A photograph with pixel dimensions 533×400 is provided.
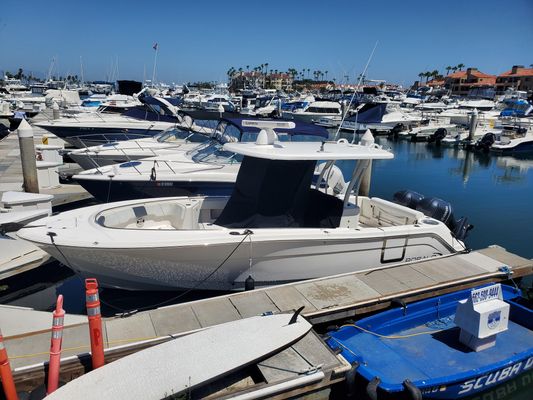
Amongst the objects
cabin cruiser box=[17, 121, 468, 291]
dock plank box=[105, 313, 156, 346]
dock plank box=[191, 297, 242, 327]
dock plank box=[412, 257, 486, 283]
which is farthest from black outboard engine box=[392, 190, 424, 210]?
dock plank box=[105, 313, 156, 346]

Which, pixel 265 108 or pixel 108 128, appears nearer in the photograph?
pixel 108 128

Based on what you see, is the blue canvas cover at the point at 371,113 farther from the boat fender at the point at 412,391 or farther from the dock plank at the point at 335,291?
the boat fender at the point at 412,391

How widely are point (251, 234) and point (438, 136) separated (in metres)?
31.8

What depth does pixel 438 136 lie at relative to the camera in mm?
34031

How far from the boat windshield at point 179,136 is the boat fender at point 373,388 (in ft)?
31.1

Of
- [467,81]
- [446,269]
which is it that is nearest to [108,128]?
[446,269]

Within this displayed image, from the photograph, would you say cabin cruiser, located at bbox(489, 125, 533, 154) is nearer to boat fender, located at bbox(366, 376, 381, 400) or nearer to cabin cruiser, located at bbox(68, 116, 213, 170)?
cabin cruiser, located at bbox(68, 116, 213, 170)

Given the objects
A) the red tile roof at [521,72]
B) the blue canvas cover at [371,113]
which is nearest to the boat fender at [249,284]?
the blue canvas cover at [371,113]

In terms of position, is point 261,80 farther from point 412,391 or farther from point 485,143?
point 412,391

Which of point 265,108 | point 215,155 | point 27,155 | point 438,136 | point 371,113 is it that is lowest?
point 438,136

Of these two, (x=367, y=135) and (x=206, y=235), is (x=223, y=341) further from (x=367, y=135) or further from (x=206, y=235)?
(x=367, y=135)

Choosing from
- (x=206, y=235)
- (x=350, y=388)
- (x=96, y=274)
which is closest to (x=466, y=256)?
(x=350, y=388)

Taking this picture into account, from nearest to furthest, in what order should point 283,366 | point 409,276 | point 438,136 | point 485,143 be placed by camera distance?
point 283,366 < point 409,276 < point 485,143 < point 438,136

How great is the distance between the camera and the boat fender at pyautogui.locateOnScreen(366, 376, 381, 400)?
441cm
